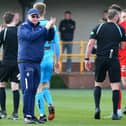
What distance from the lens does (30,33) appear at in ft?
42.1

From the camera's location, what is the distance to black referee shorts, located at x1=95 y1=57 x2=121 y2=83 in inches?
546

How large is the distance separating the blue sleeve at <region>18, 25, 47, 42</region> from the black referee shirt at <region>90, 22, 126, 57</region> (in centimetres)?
131

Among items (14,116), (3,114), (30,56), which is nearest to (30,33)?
(30,56)

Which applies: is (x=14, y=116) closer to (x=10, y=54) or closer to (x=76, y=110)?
(x=10, y=54)

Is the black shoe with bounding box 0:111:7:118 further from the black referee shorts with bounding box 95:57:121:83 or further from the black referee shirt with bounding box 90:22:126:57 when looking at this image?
the black referee shirt with bounding box 90:22:126:57

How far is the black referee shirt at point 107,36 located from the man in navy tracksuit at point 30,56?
3.92ft

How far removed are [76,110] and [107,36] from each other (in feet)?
8.77

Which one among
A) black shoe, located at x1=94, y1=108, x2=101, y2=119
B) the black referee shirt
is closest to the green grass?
black shoe, located at x1=94, y1=108, x2=101, y2=119

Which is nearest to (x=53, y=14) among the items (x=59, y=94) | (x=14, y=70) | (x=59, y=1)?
(x=59, y=1)

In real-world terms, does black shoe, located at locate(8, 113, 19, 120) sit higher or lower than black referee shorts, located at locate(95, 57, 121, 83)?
lower

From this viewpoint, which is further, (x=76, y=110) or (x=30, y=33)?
(x=76, y=110)

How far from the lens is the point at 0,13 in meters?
→ 29.5

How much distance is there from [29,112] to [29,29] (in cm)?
144

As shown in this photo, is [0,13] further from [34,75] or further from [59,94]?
[34,75]
